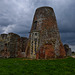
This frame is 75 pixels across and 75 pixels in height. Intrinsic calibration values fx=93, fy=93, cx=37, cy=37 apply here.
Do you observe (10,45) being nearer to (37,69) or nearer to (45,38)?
(45,38)

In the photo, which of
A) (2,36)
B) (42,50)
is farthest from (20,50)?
(42,50)

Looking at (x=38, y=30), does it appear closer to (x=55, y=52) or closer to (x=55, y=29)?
(x=55, y=29)

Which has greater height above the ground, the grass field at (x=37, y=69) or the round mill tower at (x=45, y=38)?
the round mill tower at (x=45, y=38)

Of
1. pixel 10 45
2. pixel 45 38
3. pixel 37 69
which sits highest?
pixel 45 38

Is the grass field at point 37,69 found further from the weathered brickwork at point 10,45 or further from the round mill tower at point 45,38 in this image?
the weathered brickwork at point 10,45

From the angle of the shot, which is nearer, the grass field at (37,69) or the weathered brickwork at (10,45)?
the grass field at (37,69)

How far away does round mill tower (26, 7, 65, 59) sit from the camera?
1492 centimetres

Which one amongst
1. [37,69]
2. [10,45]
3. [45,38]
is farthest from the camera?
[10,45]

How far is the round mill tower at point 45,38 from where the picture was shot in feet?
48.9

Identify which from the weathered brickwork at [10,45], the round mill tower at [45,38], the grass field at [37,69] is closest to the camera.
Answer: the grass field at [37,69]

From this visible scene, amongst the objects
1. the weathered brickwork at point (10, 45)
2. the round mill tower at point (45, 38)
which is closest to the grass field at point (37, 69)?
the round mill tower at point (45, 38)

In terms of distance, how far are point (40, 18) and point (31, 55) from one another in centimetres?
681

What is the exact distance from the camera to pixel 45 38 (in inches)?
623

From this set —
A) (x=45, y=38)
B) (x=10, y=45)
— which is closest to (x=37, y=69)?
(x=45, y=38)
